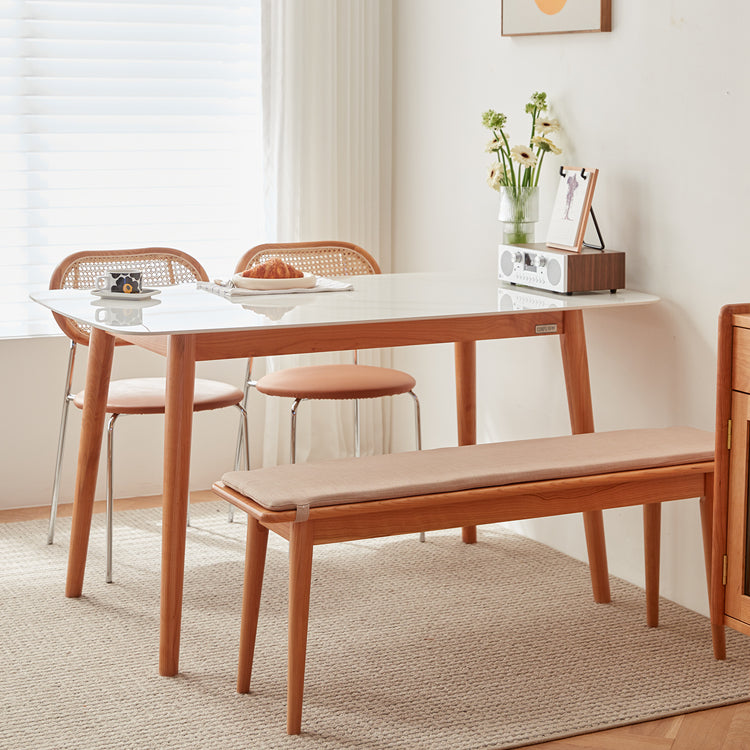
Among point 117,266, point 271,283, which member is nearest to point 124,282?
point 271,283

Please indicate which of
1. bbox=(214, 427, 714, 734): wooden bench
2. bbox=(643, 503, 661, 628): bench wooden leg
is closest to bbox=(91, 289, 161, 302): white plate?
bbox=(214, 427, 714, 734): wooden bench

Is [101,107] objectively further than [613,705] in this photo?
Yes

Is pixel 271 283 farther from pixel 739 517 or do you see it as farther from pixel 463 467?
pixel 739 517

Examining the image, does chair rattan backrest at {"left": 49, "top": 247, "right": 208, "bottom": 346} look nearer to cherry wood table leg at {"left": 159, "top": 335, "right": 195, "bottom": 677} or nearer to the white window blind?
the white window blind

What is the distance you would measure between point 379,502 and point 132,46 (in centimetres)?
221

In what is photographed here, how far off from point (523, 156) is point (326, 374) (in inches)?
A: 32.3

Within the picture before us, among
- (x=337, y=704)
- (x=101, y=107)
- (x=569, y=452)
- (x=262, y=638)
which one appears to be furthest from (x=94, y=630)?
(x=101, y=107)

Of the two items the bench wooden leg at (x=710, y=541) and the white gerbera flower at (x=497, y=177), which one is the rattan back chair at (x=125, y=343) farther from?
the bench wooden leg at (x=710, y=541)

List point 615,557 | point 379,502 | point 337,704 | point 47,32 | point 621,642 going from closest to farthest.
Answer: point 379,502 < point 337,704 < point 621,642 < point 615,557 < point 47,32

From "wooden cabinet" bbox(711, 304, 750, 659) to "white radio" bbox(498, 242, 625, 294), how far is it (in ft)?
2.00

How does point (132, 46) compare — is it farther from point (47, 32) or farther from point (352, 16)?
point (352, 16)

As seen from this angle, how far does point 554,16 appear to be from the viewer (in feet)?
9.90

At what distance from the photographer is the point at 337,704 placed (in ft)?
7.32

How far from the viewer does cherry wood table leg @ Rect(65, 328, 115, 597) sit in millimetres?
2693
